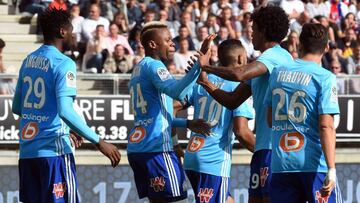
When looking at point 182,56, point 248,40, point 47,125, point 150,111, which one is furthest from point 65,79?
point 248,40

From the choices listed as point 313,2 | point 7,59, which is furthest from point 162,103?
point 313,2

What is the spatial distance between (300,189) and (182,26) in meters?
11.0

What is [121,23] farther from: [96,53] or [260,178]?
[260,178]

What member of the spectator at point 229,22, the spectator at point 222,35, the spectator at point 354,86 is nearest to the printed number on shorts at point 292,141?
the spectator at point 354,86

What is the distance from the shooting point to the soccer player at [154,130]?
1027 centimetres

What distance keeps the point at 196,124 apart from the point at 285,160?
1.90m

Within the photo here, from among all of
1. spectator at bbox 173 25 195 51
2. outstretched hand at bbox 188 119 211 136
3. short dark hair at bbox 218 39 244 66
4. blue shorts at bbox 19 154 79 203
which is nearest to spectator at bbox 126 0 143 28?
spectator at bbox 173 25 195 51

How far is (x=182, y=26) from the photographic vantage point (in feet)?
63.7

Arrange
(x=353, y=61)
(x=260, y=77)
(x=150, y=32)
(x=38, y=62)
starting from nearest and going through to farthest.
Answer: (x=260, y=77) < (x=38, y=62) < (x=150, y=32) < (x=353, y=61)

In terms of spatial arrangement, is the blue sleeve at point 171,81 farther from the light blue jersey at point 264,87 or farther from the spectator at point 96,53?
the spectator at point 96,53

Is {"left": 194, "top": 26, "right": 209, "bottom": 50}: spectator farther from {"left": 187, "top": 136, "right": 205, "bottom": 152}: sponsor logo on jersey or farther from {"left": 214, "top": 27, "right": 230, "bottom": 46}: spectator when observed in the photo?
{"left": 187, "top": 136, "right": 205, "bottom": 152}: sponsor logo on jersey

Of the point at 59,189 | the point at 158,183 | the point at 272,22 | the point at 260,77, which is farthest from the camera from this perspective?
the point at 158,183

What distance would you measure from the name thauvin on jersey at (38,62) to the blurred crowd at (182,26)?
752 cm

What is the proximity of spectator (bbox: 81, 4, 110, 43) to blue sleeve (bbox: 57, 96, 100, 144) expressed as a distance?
962 centimetres
